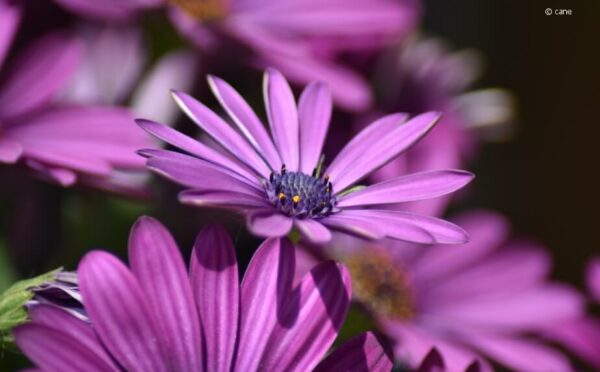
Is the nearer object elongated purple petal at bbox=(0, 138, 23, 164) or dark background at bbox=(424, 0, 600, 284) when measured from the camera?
elongated purple petal at bbox=(0, 138, 23, 164)

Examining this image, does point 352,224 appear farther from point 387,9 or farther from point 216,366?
point 387,9

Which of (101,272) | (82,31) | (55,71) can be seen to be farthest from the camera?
(82,31)

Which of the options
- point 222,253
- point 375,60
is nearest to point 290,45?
point 375,60

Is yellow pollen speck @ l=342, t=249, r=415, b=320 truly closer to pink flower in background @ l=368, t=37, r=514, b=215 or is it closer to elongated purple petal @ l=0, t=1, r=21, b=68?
pink flower in background @ l=368, t=37, r=514, b=215

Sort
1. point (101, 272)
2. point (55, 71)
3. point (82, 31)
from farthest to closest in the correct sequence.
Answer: point (82, 31)
point (55, 71)
point (101, 272)

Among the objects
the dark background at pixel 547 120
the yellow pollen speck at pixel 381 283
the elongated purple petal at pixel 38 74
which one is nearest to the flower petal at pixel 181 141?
the elongated purple petal at pixel 38 74

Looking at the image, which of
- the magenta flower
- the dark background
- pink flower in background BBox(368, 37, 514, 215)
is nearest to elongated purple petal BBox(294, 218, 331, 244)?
the magenta flower
